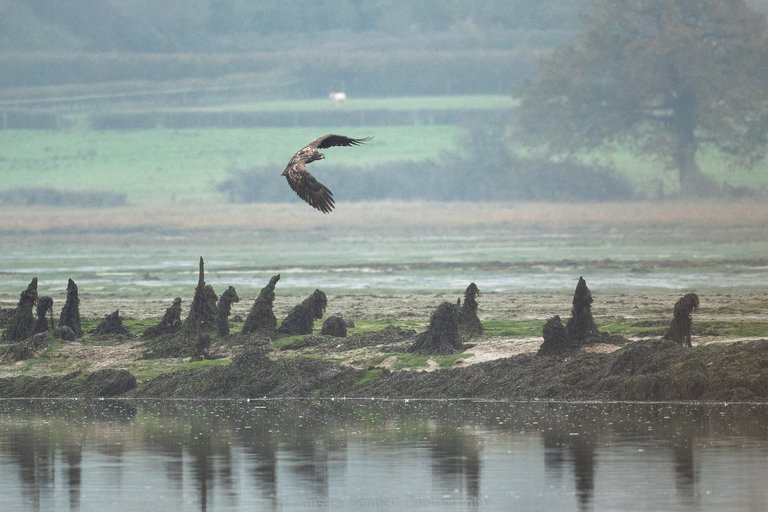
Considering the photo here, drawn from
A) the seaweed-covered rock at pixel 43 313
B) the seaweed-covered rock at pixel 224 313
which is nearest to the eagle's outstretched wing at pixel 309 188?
the seaweed-covered rock at pixel 224 313

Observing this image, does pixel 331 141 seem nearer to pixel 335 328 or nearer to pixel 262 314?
pixel 335 328

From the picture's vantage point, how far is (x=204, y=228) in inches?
4262

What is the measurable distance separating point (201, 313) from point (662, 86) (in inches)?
3894

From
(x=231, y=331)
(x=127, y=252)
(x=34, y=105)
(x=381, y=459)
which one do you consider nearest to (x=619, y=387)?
(x=381, y=459)

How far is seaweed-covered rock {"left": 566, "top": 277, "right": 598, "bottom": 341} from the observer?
36.0m

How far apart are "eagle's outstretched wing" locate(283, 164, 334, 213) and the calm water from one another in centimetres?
348

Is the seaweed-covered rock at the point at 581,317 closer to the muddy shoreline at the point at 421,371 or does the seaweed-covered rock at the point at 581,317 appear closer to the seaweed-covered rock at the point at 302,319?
the muddy shoreline at the point at 421,371

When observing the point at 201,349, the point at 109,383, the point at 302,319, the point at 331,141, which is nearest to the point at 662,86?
the point at 302,319

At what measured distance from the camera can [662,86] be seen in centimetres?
13575

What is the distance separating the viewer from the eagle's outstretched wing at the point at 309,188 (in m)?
27.5

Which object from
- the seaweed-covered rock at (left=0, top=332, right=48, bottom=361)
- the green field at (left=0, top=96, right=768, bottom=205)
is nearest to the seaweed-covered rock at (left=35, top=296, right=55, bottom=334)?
the seaweed-covered rock at (left=0, top=332, right=48, bottom=361)

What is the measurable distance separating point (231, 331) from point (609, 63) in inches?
3994

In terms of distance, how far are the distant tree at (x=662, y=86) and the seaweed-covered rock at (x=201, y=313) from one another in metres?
92.9

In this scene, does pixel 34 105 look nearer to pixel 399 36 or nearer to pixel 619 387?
pixel 399 36
